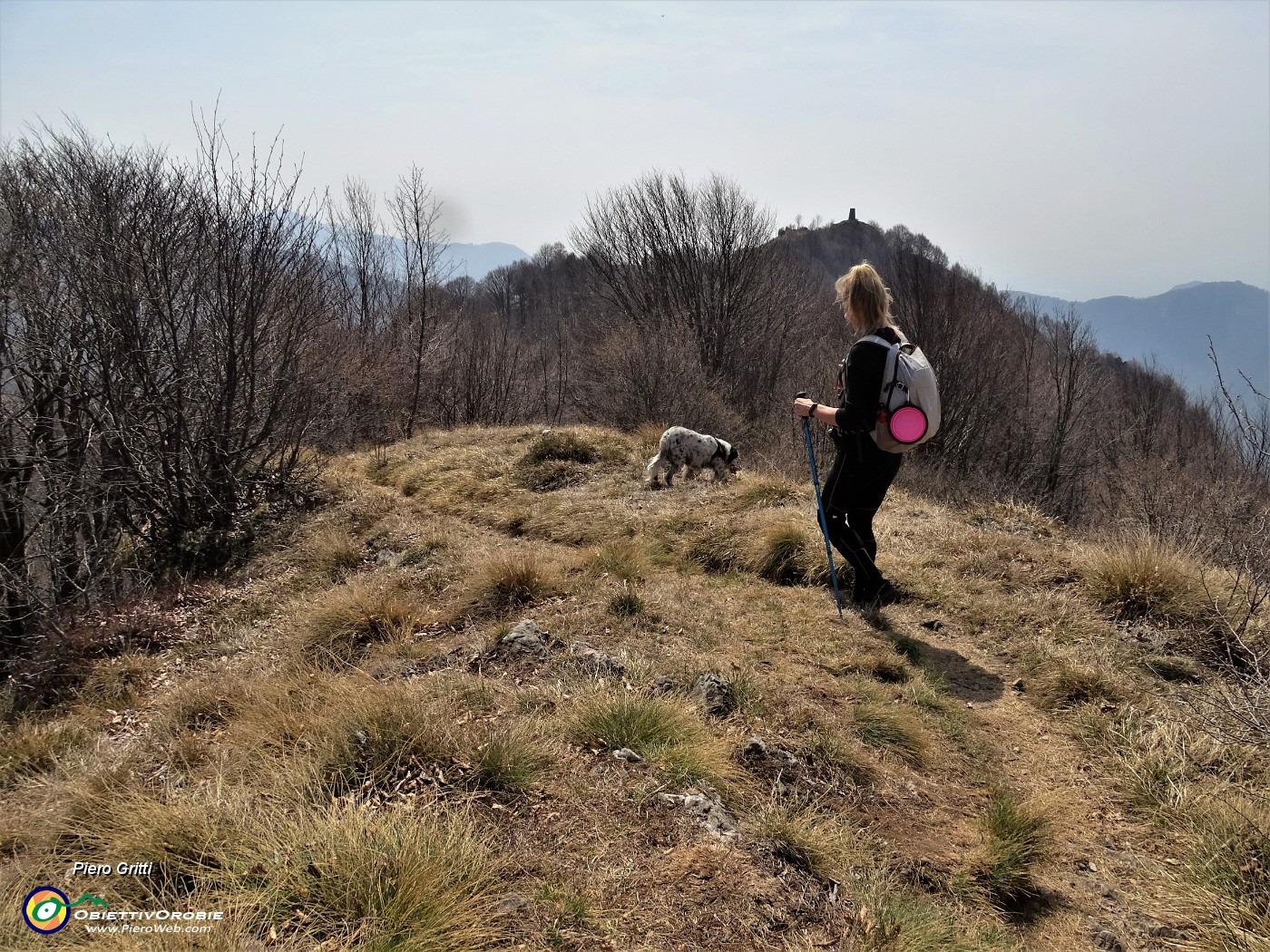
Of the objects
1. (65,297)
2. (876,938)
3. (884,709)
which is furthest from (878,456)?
(65,297)

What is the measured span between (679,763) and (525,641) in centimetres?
162

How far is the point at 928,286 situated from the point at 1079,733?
22.0 metres

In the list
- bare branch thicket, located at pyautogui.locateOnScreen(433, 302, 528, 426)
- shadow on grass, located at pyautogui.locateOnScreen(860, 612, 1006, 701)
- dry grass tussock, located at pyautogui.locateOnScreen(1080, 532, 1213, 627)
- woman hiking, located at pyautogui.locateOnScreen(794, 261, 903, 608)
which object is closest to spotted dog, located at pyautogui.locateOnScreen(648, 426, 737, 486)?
woman hiking, located at pyautogui.locateOnScreen(794, 261, 903, 608)

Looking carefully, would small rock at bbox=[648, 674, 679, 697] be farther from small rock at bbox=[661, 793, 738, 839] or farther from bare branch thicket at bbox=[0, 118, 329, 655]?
bare branch thicket at bbox=[0, 118, 329, 655]

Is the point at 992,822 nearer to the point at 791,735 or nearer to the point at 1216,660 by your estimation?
the point at 791,735

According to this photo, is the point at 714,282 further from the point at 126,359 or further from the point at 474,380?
the point at 126,359

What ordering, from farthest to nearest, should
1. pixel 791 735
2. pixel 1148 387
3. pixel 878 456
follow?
pixel 1148 387 → pixel 878 456 → pixel 791 735

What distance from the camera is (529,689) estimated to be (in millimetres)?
3596

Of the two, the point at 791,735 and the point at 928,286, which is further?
the point at 928,286

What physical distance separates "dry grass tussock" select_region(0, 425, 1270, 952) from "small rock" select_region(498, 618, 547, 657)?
7 centimetres

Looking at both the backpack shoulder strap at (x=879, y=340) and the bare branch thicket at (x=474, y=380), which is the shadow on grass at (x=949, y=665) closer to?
the backpack shoulder strap at (x=879, y=340)

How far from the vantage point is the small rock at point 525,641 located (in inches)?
164

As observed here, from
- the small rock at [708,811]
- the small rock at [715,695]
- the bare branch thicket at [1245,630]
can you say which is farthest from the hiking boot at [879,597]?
the small rock at [708,811]

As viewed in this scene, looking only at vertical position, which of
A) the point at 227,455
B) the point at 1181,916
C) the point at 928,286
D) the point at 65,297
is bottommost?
the point at 1181,916
